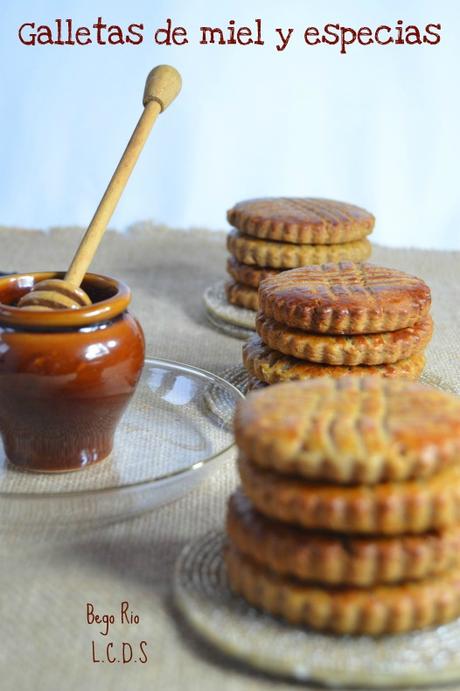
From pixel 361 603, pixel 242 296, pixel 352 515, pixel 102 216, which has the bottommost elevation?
pixel 242 296

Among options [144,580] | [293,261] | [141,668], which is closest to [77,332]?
[144,580]

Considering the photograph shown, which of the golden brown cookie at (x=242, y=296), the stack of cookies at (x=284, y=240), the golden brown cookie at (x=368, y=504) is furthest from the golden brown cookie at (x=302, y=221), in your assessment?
the golden brown cookie at (x=368, y=504)

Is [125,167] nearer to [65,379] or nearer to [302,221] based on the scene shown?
[65,379]

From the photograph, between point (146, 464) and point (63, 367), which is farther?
point (146, 464)

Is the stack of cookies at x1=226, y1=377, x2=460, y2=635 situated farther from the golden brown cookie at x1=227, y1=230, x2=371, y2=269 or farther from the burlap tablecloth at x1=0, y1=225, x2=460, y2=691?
the golden brown cookie at x1=227, y1=230, x2=371, y2=269

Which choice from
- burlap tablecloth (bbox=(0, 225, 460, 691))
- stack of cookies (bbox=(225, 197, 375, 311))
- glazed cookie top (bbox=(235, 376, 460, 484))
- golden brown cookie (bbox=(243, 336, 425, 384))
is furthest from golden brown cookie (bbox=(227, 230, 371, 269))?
glazed cookie top (bbox=(235, 376, 460, 484))

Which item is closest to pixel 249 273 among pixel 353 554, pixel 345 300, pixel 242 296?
pixel 242 296
